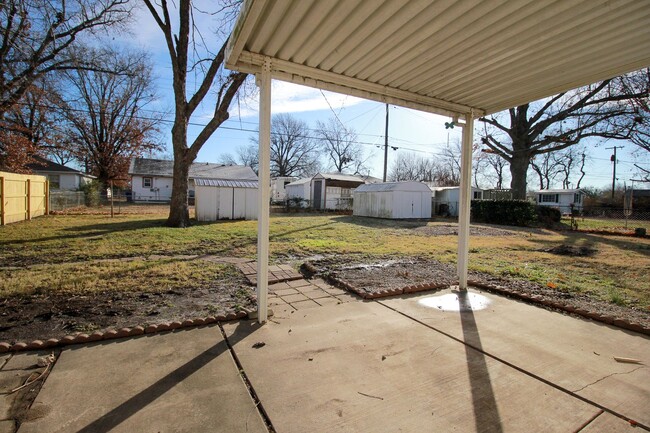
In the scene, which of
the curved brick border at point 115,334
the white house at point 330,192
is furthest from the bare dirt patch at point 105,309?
the white house at point 330,192

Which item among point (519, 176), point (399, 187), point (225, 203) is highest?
point (519, 176)

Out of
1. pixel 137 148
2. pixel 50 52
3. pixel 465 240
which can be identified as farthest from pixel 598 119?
pixel 137 148

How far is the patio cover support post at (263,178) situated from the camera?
3.18m

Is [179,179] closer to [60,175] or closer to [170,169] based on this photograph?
[170,169]

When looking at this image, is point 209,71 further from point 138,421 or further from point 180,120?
point 138,421

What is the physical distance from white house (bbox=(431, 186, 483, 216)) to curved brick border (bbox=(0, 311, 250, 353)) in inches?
893

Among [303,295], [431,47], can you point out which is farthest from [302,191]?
[431,47]

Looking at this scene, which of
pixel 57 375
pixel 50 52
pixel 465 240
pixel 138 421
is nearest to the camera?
pixel 138 421

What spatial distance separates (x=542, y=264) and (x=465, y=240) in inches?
141

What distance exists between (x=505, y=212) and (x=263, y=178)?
1871cm

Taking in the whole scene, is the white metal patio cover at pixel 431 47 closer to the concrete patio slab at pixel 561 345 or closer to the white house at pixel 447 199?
the concrete patio slab at pixel 561 345

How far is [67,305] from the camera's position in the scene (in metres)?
3.59

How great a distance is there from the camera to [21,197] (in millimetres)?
12859

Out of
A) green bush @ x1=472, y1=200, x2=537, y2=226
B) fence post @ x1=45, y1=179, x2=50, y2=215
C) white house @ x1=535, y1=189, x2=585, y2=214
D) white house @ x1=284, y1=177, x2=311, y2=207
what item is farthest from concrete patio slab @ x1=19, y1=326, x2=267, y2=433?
white house @ x1=535, y1=189, x2=585, y2=214
